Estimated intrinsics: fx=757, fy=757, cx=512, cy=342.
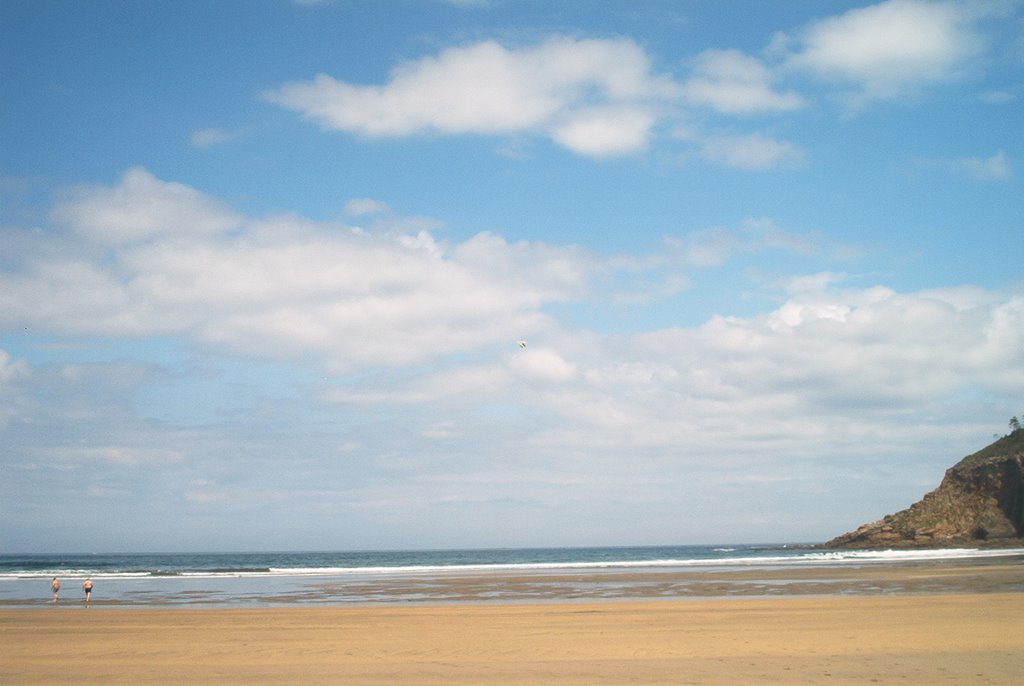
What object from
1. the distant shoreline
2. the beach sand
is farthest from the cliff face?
the beach sand

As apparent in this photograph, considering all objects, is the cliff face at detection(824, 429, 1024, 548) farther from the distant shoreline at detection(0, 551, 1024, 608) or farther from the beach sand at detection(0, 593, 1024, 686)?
the beach sand at detection(0, 593, 1024, 686)

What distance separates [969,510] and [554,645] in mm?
72907

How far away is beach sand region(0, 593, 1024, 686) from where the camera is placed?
12.6 metres

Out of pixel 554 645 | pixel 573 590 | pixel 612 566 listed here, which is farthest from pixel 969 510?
pixel 554 645

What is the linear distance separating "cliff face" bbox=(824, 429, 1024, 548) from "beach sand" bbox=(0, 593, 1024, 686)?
55142mm

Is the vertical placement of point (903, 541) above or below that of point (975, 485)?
below

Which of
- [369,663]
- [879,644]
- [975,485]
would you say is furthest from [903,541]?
[369,663]

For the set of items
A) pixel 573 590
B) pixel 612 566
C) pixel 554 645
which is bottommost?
pixel 612 566

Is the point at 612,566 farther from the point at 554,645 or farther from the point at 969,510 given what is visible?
the point at 554,645

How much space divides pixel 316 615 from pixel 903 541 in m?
69.6

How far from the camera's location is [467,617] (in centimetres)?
2191

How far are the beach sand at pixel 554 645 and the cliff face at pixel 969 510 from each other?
2171 inches

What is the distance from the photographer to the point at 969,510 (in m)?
73.4

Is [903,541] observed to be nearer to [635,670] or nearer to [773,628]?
[773,628]
